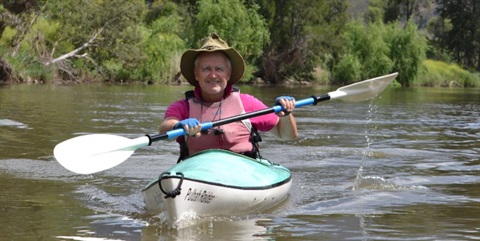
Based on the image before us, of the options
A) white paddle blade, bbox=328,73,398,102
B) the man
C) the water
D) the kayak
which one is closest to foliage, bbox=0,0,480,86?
the water

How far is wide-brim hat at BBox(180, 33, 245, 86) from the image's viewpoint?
19.8 feet

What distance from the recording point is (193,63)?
6.24m

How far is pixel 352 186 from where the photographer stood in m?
7.46

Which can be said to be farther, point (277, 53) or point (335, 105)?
point (277, 53)

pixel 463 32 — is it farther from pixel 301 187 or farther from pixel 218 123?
pixel 218 123

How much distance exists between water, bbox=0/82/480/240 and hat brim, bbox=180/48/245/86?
3.36 feet

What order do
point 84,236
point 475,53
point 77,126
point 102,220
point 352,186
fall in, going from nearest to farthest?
1. point 84,236
2. point 102,220
3. point 352,186
4. point 77,126
5. point 475,53

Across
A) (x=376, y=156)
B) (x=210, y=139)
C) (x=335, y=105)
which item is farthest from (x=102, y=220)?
(x=335, y=105)

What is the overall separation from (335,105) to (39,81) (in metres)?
14.8

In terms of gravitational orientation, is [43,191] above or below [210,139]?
below

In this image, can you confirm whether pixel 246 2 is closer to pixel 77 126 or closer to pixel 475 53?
pixel 475 53

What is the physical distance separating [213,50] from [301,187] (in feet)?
6.40

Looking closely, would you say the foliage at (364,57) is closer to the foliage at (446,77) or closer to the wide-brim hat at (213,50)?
the foliage at (446,77)

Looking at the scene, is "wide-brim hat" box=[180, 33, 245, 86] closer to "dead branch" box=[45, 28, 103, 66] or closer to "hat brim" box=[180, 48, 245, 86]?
"hat brim" box=[180, 48, 245, 86]
